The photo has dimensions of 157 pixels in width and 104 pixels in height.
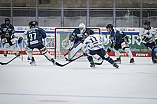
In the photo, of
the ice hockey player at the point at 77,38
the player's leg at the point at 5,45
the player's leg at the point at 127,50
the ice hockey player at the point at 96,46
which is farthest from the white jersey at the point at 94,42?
the player's leg at the point at 5,45

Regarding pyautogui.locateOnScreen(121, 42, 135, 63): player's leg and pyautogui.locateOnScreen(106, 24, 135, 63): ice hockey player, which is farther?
pyautogui.locateOnScreen(121, 42, 135, 63): player's leg

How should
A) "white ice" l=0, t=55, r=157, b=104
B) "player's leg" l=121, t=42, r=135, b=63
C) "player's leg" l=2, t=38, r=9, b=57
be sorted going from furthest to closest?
"player's leg" l=2, t=38, r=9, b=57 → "player's leg" l=121, t=42, r=135, b=63 → "white ice" l=0, t=55, r=157, b=104

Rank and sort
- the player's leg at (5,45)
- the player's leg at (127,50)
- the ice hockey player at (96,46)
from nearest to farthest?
the ice hockey player at (96,46)
the player's leg at (127,50)
the player's leg at (5,45)

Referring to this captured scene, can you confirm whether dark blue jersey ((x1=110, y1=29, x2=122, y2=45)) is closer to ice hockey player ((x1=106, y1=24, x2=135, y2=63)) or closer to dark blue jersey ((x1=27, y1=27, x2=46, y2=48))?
ice hockey player ((x1=106, y1=24, x2=135, y2=63))

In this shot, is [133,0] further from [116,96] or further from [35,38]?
[116,96]

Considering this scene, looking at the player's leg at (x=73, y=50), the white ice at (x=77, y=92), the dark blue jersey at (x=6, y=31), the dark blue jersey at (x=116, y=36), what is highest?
the dark blue jersey at (x=6, y=31)

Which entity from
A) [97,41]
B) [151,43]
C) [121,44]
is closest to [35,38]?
[97,41]

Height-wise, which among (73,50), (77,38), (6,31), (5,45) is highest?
(6,31)

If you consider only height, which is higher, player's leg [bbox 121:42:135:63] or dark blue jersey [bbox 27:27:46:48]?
dark blue jersey [bbox 27:27:46:48]

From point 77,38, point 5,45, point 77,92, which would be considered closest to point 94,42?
point 77,38

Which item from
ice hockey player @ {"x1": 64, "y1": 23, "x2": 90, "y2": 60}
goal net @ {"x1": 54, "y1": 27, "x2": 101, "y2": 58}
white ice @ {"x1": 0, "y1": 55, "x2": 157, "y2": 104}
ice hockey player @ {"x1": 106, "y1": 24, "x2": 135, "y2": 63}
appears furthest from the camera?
goal net @ {"x1": 54, "y1": 27, "x2": 101, "y2": 58}

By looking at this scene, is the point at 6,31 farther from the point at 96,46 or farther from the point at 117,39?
the point at 96,46

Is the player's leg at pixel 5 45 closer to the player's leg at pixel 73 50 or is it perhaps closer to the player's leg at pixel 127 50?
the player's leg at pixel 73 50

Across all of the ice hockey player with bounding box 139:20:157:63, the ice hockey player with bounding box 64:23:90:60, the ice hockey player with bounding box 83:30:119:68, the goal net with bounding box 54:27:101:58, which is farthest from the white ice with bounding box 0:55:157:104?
the goal net with bounding box 54:27:101:58
